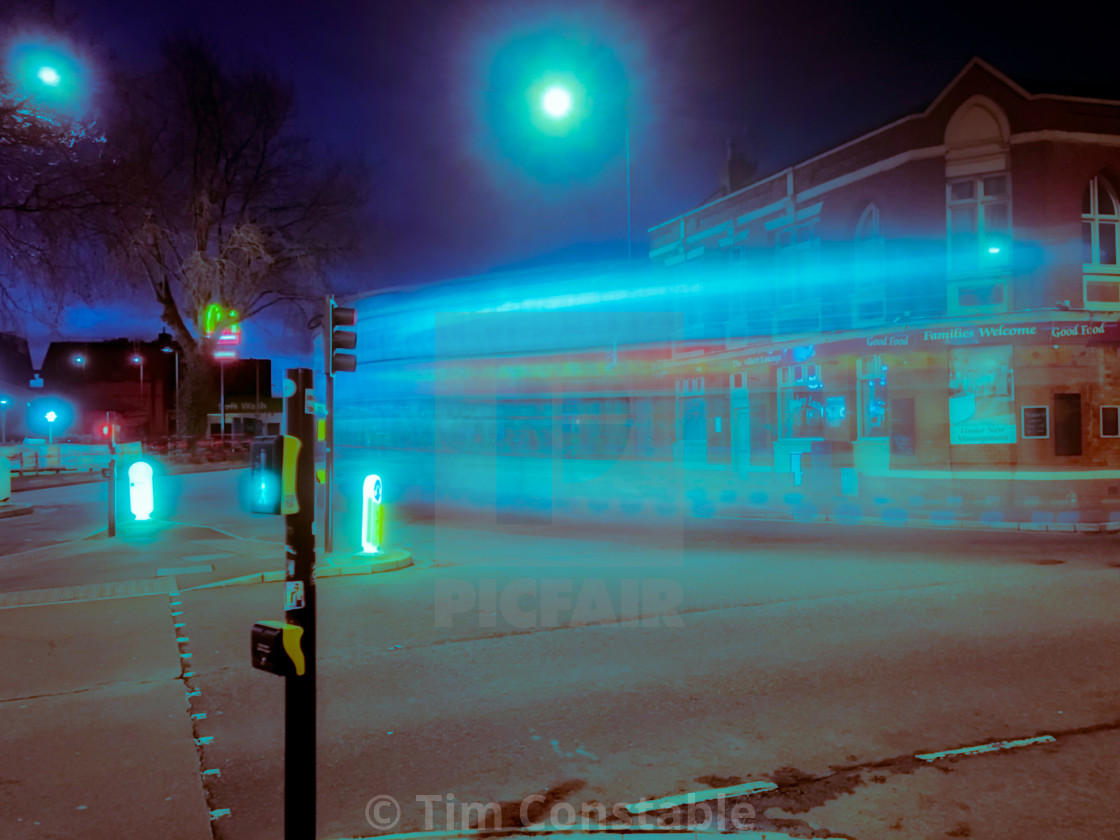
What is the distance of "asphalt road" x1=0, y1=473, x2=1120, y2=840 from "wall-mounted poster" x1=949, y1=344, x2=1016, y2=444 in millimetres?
9731

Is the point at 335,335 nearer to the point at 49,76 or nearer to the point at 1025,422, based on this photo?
the point at 49,76

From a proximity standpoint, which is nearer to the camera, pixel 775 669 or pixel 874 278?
pixel 775 669

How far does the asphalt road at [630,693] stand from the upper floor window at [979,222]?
11347 millimetres

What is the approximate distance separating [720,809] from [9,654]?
6.14 m

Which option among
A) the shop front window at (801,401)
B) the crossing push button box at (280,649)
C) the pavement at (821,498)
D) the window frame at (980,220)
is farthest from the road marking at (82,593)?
the shop front window at (801,401)

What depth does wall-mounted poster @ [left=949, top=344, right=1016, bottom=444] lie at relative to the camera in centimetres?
2020

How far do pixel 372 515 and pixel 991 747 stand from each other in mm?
8484

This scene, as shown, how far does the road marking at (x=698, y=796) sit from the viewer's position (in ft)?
13.6

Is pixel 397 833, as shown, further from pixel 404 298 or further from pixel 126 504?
pixel 404 298

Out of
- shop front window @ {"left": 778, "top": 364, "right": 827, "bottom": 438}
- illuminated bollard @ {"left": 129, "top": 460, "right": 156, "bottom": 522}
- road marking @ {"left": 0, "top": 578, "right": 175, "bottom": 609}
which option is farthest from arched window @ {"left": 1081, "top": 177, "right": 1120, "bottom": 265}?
illuminated bollard @ {"left": 129, "top": 460, "right": 156, "bottom": 522}

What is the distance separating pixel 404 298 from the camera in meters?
58.2

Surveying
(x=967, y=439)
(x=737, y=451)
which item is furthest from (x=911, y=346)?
(x=737, y=451)

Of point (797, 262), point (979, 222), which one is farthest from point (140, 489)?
point (979, 222)

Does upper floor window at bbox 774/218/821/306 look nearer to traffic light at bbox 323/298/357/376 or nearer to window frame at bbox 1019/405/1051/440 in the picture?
window frame at bbox 1019/405/1051/440
